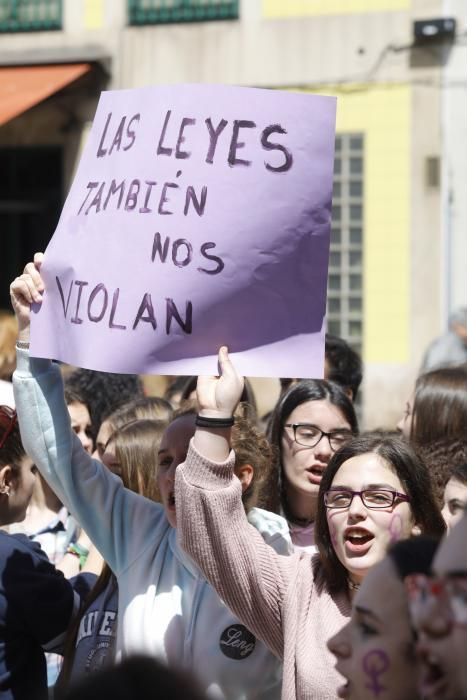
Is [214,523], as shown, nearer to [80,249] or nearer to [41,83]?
[80,249]

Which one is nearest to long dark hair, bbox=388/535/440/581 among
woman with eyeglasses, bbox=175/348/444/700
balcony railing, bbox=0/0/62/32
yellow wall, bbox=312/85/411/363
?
woman with eyeglasses, bbox=175/348/444/700

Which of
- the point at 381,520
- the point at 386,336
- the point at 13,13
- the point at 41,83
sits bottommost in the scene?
the point at 386,336

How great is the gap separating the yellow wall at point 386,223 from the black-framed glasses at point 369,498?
821 cm

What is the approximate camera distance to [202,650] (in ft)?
8.81

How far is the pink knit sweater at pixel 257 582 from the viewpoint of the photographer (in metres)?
2.38

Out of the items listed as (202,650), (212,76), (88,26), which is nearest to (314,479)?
(202,650)

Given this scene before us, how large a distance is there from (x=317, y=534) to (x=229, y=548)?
0.24 meters

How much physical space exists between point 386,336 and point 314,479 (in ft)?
24.2

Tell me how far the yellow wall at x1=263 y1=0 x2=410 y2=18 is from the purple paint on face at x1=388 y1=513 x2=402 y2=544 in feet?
29.2

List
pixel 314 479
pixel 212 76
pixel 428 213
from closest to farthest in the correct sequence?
1. pixel 314 479
2. pixel 428 213
3. pixel 212 76

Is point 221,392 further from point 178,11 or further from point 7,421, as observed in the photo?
point 178,11

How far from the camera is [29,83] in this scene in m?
11.4

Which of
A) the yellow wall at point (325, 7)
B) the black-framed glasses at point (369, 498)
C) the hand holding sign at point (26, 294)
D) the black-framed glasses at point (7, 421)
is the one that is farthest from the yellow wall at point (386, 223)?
the black-framed glasses at point (369, 498)

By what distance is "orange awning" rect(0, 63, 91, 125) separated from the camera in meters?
10.9
